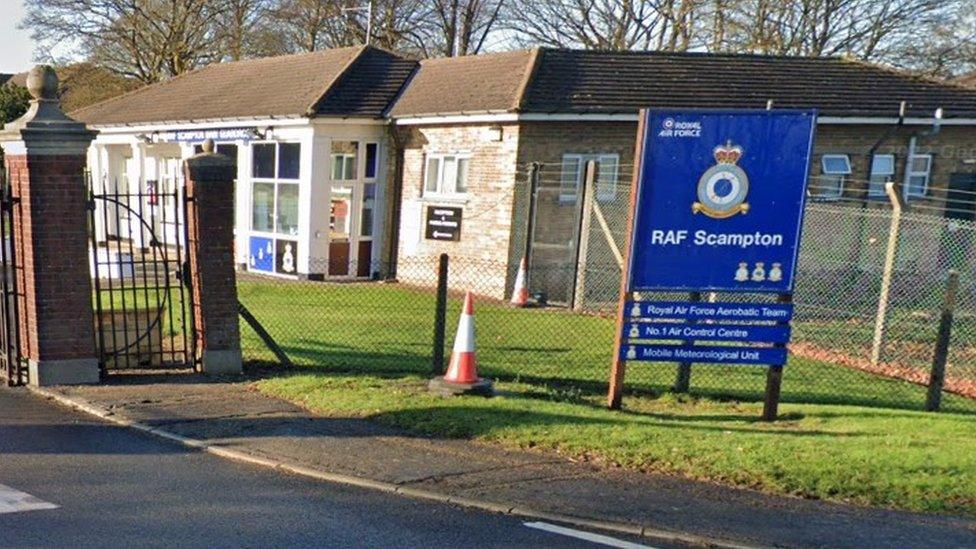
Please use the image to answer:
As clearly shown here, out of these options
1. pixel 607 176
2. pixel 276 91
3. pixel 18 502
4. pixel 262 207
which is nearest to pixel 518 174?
pixel 607 176

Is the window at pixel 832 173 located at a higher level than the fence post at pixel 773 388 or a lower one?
higher

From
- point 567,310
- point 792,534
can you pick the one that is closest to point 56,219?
point 792,534

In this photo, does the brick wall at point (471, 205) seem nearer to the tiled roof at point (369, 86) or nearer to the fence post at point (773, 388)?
the tiled roof at point (369, 86)

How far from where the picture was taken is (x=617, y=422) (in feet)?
25.4

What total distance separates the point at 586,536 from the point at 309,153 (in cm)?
1577

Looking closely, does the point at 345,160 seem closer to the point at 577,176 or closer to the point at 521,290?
the point at 577,176

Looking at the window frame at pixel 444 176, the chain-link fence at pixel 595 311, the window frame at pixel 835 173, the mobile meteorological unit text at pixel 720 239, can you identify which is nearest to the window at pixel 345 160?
the window frame at pixel 444 176

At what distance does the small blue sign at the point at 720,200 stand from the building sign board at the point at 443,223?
10.9 metres

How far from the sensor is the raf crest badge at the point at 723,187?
25.8 ft

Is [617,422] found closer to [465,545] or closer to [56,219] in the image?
[465,545]

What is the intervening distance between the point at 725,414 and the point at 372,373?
146 inches

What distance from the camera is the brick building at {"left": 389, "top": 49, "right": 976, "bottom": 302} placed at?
57.8 ft

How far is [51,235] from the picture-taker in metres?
8.90

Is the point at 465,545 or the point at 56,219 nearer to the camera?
the point at 465,545
